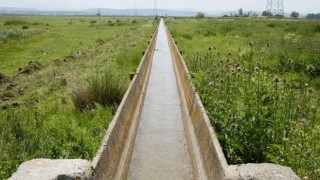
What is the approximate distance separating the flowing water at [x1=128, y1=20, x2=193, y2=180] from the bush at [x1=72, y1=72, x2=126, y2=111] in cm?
92

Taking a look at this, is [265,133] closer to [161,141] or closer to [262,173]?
[262,173]

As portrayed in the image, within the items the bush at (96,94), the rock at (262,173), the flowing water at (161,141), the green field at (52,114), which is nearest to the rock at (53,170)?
the green field at (52,114)

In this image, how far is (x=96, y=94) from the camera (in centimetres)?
942

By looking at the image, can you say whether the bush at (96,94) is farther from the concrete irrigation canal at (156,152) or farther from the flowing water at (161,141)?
the flowing water at (161,141)

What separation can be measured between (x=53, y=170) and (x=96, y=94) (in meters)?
5.68

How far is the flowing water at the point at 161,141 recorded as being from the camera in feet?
20.9

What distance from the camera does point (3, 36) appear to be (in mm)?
37125

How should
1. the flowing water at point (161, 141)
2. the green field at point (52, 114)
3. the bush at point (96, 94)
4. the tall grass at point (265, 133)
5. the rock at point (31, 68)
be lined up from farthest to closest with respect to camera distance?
the rock at point (31, 68) < the bush at point (96, 94) < the flowing water at point (161, 141) < the green field at point (52, 114) < the tall grass at point (265, 133)

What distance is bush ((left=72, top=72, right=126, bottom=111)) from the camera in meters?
9.37

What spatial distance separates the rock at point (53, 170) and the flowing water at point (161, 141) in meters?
2.23

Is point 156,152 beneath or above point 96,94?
beneath

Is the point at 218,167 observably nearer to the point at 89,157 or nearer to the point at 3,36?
the point at 89,157

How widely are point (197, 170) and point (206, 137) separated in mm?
541

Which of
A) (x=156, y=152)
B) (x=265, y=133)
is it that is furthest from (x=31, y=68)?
(x=265, y=133)
